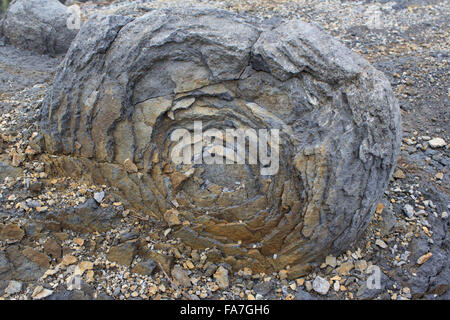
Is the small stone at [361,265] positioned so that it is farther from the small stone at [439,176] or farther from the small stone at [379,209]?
the small stone at [439,176]

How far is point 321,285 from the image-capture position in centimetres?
318

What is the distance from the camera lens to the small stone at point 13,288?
10.2ft

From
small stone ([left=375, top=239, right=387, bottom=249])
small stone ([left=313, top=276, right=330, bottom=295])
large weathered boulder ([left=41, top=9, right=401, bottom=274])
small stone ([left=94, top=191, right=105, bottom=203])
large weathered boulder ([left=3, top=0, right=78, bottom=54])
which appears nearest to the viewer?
large weathered boulder ([left=41, top=9, right=401, bottom=274])

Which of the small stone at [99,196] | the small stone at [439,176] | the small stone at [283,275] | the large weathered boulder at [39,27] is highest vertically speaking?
the large weathered boulder at [39,27]

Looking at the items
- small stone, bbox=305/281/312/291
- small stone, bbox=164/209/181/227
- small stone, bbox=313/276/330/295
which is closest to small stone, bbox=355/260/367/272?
small stone, bbox=313/276/330/295

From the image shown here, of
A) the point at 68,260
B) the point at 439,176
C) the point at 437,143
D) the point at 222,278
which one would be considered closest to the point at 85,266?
the point at 68,260

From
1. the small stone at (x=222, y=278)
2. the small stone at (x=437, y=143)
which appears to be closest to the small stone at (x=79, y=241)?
the small stone at (x=222, y=278)

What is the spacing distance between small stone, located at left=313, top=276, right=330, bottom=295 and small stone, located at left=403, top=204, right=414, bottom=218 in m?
0.98

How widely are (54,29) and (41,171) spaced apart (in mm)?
2534

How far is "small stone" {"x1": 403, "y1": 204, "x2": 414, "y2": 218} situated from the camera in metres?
3.58

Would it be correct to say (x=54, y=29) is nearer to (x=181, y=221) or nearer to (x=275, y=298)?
(x=181, y=221)

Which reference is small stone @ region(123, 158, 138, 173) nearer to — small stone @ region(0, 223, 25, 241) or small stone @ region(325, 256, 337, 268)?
small stone @ region(0, 223, 25, 241)

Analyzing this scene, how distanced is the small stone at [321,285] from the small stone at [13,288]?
218 cm

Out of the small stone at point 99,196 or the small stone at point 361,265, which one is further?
the small stone at point 99,196
